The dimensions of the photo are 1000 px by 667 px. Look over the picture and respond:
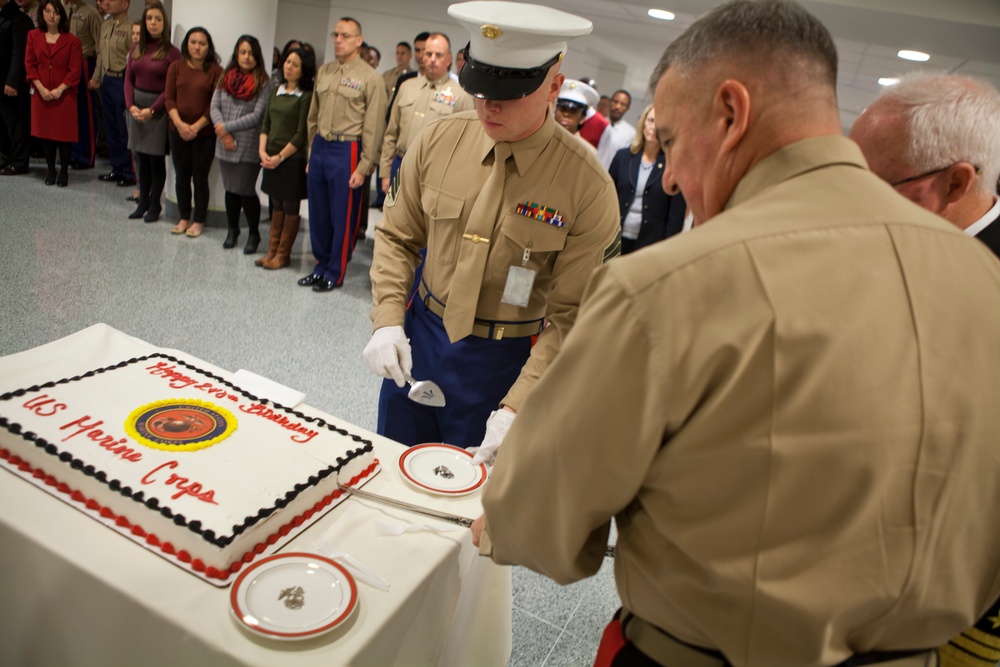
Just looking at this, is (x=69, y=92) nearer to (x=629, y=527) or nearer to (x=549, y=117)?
(x=549, y=117)

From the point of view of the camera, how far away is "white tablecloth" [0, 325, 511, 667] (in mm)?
943

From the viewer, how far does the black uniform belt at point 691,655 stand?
2.52 feet

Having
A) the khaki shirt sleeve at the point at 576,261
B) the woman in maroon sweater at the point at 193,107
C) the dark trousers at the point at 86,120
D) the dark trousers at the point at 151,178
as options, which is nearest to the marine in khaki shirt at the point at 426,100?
the woman in maroon sweater at the point at 193,107

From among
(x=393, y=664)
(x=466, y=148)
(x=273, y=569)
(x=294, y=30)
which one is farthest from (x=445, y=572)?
(x=294, y=30)

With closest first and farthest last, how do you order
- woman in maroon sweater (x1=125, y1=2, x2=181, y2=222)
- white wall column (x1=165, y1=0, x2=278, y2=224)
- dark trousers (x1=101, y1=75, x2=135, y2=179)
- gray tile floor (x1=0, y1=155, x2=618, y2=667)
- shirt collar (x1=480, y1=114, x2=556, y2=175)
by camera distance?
shirt collar (x1=480, y1=114, x2=556, y2=175) < gray tile floor (x1=0, y1=155, x2=618, y2=667) < woman in maroon sweater (x1=125, y1=2, x2=181, y2=222) < white wall column (x1=165, y1=0, x2=278, y2=224) < dark trousers (x1=101, y1=75, x2=135, y2=179)

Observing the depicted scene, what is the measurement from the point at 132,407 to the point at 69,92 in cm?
555

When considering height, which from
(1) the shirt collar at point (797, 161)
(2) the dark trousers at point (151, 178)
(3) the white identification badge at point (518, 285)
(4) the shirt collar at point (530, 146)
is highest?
(1) the shirt collar at point (797, 161)

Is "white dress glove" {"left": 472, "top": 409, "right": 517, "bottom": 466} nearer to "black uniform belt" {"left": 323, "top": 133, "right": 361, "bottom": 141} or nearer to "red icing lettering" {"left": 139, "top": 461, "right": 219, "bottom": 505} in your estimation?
"red icing lettering" {"left": 139, "top": 461, "right": 219, "bottom": 505}

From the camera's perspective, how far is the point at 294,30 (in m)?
8.75

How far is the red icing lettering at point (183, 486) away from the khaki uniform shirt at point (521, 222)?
67cm

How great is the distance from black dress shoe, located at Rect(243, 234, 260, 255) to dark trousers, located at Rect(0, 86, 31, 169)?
262 cm

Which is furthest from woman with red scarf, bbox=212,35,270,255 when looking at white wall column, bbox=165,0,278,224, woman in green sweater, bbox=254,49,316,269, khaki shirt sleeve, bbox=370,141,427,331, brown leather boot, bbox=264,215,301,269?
khaki shirt sleeve, bbox=370,141,427,331

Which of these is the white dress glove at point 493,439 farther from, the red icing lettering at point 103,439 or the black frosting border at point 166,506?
the red icing lettering at point 103,439

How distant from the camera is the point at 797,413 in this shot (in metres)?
0.63
